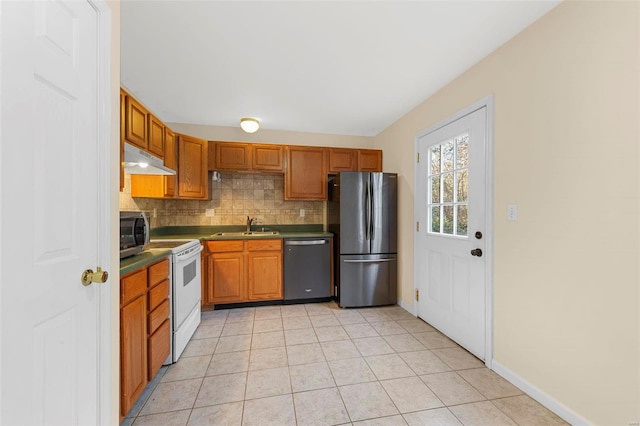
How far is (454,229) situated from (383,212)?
98cm

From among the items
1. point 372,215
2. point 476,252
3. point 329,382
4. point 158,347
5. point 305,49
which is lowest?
point 329,382

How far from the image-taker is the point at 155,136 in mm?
2383

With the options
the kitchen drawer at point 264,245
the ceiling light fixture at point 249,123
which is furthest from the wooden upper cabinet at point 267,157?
the kitchen drawer at point 264,245

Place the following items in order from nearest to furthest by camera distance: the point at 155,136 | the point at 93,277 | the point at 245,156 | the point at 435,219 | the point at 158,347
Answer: the point at 93,277 < the point at 158,347 < the point at 155,136 < the point at 435,219 < the point at 245,156

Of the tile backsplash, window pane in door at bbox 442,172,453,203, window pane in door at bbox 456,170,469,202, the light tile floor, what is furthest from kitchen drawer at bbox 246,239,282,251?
window pane in door at bbox 456,170,469,202

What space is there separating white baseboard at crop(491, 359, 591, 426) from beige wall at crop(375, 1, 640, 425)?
2cm

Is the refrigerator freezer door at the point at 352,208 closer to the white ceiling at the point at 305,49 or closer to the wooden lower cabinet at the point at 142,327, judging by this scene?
the white ceiling at the point at 305,49

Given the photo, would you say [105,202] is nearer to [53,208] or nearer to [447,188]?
[53,208]

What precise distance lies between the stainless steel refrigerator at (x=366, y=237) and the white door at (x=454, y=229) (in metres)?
0.42

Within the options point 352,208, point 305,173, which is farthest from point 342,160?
point 352,208

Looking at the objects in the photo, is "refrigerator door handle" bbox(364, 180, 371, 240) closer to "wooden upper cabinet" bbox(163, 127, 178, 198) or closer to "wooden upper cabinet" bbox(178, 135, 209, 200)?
"wooden upper cabinet" bbox(178, 135, 209, 200)

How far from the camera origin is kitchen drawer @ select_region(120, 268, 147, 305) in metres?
1.35

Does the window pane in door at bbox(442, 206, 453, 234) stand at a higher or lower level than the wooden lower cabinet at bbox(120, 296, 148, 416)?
higher

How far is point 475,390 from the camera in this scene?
172 cm
